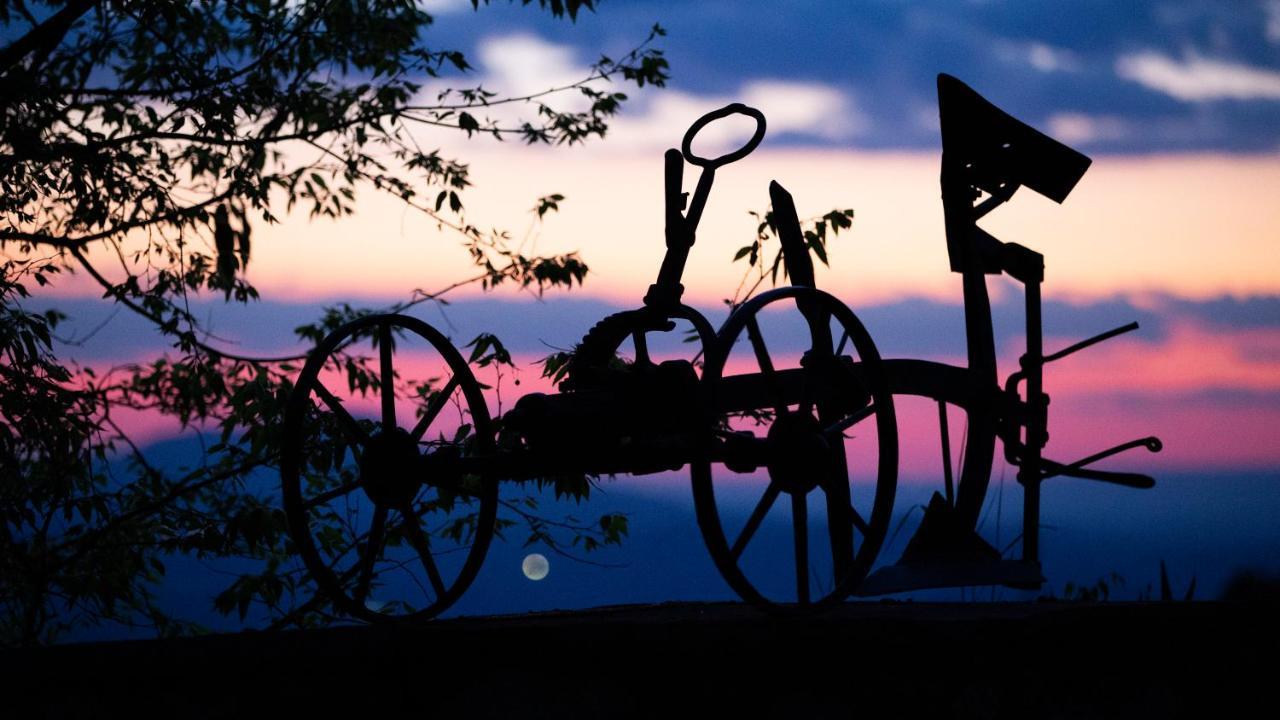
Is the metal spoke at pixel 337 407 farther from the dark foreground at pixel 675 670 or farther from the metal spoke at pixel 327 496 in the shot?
the dark foreground at pixel 675 670

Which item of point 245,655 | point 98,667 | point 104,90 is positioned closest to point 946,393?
point 245,655

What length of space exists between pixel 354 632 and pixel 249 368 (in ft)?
12.3

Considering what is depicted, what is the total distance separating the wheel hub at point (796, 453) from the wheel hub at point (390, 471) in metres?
1.07

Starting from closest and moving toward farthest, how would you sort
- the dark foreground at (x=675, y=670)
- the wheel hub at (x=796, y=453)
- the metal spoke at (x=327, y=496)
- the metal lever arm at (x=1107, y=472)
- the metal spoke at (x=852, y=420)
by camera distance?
the dark foreground at (x=675, y=670)
the wheel hub at (x=796, y=453)
the metal spoke at (x=852, y=420)
the metal spoke at (x=327, y=496)
the metal lever arm at (x=1107, y=472)

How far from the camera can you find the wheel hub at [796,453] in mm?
3377

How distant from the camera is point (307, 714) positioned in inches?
121

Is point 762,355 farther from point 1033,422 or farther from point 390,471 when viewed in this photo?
point 1033,422

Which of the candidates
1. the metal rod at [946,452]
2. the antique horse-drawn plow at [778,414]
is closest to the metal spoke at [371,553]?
the antique horse-drawn plow at [778,414]

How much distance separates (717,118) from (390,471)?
1.38 meters

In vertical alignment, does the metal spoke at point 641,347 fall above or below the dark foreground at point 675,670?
above

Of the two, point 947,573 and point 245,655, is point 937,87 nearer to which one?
point 947,573

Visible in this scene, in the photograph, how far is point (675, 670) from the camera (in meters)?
3.14

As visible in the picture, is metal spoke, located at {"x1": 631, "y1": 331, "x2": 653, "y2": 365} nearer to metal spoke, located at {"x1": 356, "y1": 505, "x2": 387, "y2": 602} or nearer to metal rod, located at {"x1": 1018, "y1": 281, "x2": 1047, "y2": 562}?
metal spoke, located at {"x1": 356, "y1": 505, "x2": 387, "y2": 602}

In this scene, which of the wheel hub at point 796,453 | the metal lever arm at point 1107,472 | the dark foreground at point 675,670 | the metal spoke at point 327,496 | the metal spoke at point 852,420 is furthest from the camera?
the metal lever arm at point 1107,472
